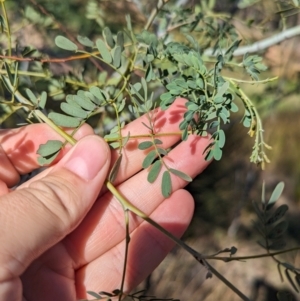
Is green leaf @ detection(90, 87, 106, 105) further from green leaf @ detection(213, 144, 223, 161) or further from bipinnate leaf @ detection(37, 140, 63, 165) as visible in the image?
green leaf @ detection(213, 144, 223, 161)

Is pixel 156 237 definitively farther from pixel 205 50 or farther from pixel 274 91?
pixel 274 91

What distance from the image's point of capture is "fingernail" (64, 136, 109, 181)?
3.30 ft

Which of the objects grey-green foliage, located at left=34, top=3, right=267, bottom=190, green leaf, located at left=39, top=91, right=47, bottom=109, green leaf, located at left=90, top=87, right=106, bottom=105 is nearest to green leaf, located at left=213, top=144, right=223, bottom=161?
grey-green foliage, located at left=34, top=3, right=267, bottom=190

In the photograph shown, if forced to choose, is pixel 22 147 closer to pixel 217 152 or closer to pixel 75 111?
pixel 75 111

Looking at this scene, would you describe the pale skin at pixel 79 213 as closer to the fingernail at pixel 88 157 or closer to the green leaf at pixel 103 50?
the fingernail at pixel 88 157

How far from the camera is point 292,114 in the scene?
8.86ft

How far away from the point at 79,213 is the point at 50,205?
9cm

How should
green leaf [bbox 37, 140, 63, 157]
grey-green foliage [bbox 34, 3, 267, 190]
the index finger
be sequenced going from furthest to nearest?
the index finger, green leaf [bbox 37, 140, 63, 157], grey-green foliage [bbox 34, 3, 267, 190]

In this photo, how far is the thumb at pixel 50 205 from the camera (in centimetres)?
91

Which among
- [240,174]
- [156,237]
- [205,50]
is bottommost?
[240,174]

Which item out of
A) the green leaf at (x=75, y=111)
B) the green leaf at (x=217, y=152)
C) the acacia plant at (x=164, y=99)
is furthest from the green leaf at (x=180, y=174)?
the green leaf at (x=75, y=111)

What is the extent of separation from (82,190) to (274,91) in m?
1.52

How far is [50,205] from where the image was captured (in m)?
1.00

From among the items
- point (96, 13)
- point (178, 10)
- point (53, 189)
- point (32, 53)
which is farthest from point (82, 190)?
point (96, 13)
